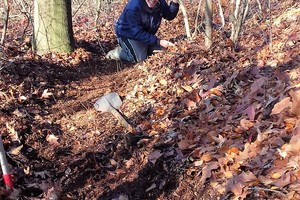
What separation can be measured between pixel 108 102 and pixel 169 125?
1047 mm

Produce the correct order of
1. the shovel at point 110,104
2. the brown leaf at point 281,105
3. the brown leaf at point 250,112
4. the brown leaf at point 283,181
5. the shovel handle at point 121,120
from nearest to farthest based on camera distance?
the brown leaf at point 283,181, the brown leaf at point 281,105, the brown leaf at point 250,112, the shovel handle at point 121,120, the shovel at point 110,104

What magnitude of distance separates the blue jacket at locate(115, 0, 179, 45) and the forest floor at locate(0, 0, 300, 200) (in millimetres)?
719

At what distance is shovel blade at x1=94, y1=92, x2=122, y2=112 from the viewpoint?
4.34 m

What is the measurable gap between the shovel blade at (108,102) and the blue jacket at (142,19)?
178 cm

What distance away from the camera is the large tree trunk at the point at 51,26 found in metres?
6.03

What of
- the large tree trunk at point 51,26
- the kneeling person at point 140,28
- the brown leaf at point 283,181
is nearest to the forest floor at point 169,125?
the brown leaf at point 283,181

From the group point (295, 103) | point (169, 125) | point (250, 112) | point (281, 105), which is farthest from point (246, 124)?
point (169, 125)

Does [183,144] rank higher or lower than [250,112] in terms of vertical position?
lower

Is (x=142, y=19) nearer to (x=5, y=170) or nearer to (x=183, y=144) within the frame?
(x=183, y=144)

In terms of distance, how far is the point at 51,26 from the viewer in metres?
6.07

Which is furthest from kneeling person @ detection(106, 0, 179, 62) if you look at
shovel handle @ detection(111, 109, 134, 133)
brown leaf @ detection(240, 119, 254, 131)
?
brown leaf @ detection(240, 119, 254, 131)

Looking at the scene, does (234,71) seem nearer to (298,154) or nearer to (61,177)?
(298,154)

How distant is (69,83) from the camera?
5305 mm

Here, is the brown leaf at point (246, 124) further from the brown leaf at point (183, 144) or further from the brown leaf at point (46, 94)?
the brown leaf at point (46, 94)
